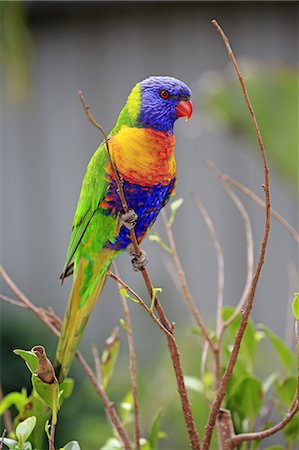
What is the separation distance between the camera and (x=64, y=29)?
8.24 feet

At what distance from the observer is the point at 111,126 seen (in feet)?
8.17

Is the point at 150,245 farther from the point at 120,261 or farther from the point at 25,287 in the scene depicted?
the point at 25,287

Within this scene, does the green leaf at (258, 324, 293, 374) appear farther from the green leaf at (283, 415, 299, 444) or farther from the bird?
the bird

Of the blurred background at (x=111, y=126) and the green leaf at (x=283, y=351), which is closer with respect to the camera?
the green leaf at (x=283, y=351)

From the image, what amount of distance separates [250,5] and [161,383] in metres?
1.38

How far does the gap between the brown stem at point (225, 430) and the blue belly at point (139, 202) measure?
23 cm

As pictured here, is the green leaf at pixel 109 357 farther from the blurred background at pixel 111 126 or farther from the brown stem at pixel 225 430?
the blurred background at pixel 111 126

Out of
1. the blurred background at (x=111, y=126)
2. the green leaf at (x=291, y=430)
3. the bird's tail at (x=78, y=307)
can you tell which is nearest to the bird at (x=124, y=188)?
the bird's tail at (x=78, y=307)

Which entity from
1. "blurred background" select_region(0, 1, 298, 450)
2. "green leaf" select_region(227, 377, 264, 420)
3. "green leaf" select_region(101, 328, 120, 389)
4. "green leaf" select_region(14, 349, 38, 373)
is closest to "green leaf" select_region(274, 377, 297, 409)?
"green leaf" select_region(227, 377, 264, 420)

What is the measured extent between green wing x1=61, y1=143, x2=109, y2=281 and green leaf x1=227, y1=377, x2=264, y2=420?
0.74 feet

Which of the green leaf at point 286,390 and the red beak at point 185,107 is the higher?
the red beak at point 185,107

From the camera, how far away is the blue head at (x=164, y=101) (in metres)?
0.73

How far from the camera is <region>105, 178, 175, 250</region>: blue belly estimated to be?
2.60 feet

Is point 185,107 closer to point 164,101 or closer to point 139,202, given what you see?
point 164,101
